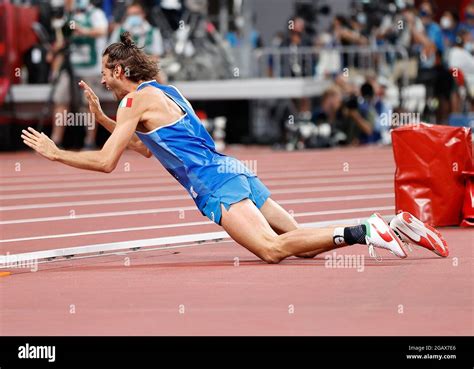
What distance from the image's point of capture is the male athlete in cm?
881

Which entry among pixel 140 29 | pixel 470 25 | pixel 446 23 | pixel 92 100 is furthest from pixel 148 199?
pixel 446 23

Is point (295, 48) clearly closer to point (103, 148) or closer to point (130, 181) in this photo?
point (130, 181)

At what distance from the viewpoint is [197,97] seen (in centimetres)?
2369

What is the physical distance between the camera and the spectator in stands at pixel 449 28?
25.0 meters

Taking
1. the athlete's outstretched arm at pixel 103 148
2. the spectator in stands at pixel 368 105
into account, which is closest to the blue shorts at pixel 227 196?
the athlete's outstretched arm at pixel 103 148

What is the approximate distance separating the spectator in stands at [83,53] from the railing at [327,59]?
3.33m

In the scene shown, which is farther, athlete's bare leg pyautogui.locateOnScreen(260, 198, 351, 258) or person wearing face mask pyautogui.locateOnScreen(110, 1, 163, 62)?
person wearing face mask pyautogui.locateOnScreen(110, 1, 163, 62)

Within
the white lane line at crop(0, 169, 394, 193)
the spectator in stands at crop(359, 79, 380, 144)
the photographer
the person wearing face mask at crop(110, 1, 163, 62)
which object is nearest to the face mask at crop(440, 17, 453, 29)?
the spectator in stands at crop(359, 79, 380, 144)

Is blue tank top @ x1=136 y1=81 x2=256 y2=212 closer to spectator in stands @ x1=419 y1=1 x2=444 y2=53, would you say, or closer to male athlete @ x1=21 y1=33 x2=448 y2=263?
male athlete @ x1=21 y1=33 x2=448 y2=263

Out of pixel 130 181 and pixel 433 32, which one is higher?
pixel 433 32

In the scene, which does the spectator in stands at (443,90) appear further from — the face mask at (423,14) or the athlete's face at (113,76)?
the athlete's face at (113,76)

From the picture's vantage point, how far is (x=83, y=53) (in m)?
23.0

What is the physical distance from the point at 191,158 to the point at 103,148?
653mm
